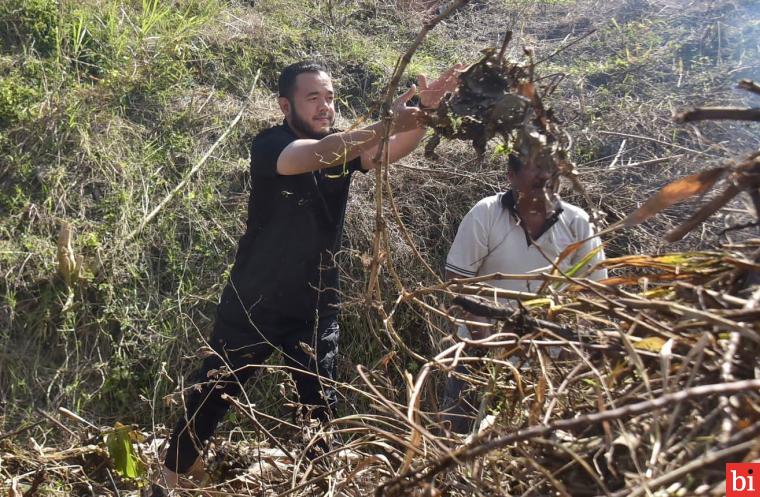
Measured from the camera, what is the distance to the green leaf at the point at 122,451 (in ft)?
9.45

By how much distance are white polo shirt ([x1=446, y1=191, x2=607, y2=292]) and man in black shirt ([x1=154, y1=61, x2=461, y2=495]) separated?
523mm

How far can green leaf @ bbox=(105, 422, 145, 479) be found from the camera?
2.88 metres

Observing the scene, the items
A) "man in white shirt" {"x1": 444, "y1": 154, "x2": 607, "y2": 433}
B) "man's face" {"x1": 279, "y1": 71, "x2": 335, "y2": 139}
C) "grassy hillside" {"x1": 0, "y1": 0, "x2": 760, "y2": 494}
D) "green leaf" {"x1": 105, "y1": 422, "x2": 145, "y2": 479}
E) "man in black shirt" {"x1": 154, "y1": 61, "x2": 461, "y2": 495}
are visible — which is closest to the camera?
"green leaf" {"x1": 105, "y1": 422, "x2": 145, "y2": 479}

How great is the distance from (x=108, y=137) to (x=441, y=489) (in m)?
4.73

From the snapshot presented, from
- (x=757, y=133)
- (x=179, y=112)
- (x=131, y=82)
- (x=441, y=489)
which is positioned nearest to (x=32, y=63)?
(x=131, y=82)

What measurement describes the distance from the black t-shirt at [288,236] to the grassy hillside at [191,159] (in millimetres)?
503

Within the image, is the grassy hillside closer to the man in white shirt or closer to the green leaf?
the man in white shirt

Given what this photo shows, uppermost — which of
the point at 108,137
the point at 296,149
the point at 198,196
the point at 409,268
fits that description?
the point at 296,149

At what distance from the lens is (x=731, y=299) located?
122cm

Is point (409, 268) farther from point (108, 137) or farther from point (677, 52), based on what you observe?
point (677, 52)

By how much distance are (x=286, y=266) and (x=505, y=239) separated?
37.7 inches

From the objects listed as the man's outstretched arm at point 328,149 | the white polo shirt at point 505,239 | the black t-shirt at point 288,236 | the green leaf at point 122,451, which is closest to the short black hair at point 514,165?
the white polo shirt at point 505,239

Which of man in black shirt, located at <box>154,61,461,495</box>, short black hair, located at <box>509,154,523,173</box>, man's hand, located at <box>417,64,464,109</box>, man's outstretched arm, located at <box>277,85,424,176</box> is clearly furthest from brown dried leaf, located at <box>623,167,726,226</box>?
man in black shirt, located at <box>154,61,461,495</box>

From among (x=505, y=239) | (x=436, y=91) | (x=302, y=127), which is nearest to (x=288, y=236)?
(x=302, y=127)
